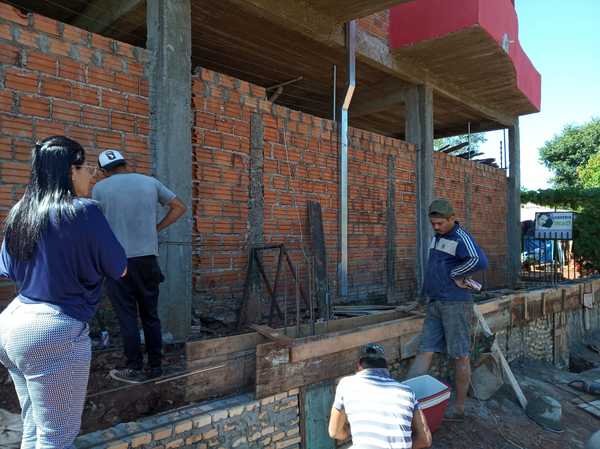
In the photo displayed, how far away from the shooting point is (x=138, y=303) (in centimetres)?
336

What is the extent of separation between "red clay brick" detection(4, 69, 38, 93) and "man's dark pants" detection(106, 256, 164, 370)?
190 cm

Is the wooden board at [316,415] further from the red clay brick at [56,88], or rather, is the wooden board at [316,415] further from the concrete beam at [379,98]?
the concrete beam at [379,98]

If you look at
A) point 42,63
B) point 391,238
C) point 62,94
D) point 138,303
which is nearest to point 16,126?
point 62,94

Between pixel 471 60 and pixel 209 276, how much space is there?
5.61 meters

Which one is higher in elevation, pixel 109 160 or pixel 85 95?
pixel 85 95

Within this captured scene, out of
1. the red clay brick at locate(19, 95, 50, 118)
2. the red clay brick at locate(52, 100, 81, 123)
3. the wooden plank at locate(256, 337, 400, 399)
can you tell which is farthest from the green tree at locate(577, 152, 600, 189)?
the red clay brick at locate(19, 95, 50, 118)

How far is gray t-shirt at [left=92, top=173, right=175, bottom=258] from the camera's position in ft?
10.5

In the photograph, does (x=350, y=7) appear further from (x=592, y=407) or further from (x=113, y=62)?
(x=592, y=407)

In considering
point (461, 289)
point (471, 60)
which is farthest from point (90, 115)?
point (471, 60)

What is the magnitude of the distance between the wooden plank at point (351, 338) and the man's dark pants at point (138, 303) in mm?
1157

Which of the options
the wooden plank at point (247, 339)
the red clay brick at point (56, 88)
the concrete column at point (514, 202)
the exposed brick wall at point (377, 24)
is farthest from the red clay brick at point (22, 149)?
the concrete column at point (514, 202)

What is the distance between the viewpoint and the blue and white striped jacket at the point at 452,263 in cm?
400

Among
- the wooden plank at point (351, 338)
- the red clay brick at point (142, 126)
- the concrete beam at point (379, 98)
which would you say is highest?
the concrete beam at point (379, 98)

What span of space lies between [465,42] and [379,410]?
6.07 m
